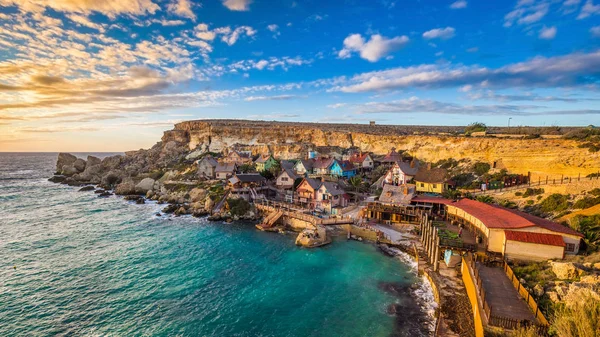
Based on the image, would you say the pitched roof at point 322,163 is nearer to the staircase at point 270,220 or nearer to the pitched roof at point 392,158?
the pitched roof at point 392,158

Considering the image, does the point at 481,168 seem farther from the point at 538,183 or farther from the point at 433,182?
the point at 433,182

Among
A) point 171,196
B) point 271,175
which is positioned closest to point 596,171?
point 271,175

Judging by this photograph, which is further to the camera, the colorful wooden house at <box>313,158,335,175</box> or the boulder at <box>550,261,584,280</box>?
the colorful wooden house at <box>313,158,335,175</box>

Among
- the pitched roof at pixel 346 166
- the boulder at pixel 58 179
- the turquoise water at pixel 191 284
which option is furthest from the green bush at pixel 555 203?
the boulder at pixel 58 179

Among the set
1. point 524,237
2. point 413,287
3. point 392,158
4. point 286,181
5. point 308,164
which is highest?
point 392,158

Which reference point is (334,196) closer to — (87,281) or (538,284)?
(538,284)

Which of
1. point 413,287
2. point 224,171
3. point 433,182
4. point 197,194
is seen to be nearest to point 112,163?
point 224,171

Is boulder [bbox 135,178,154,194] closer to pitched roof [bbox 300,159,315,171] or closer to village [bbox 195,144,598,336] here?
village [bbox 195,144,598,336]

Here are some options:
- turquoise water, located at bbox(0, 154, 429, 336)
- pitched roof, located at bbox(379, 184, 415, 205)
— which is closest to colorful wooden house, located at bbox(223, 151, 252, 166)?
turquoise water, located at bbox(0, 154, 429, 336)
